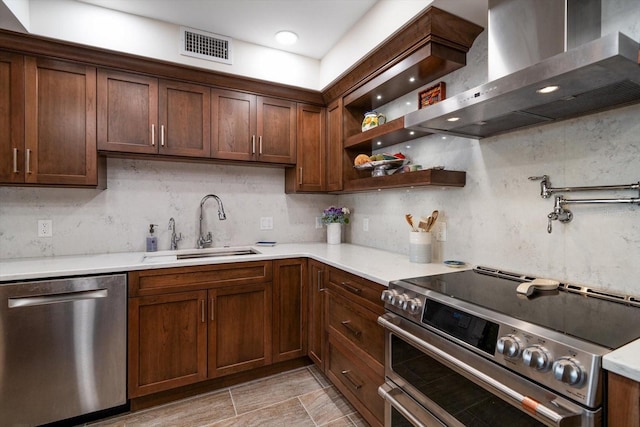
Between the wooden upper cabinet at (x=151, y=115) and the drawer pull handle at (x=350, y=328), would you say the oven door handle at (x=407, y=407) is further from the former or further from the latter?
the wooden upper cabinet at (x=151, y=115)

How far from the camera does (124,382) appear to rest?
6.12ft

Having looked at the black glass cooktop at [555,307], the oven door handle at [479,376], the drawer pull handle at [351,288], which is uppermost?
the black glass cooktop at [555,307]

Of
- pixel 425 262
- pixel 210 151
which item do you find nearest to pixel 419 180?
pixel 425 262

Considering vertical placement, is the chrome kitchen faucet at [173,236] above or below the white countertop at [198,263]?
above

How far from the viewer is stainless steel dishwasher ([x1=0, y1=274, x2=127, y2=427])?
1.64 metres

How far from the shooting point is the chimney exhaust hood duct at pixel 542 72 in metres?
0.92

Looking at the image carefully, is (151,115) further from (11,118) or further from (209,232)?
(209,232)

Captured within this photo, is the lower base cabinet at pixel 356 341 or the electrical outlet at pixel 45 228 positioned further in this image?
the electrical outlet at pixel 45 228

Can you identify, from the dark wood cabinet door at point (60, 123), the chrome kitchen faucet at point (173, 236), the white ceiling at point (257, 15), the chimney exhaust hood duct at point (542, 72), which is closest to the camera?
the chimney exhaust hood duct at point (542, 72)

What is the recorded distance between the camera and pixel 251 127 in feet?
8.48

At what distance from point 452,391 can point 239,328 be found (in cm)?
151

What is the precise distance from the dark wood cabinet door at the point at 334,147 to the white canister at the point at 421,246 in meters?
0.90

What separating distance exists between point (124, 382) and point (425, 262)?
79.7 inches

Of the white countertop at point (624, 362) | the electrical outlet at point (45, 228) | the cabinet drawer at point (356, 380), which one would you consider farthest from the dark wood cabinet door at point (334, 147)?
the electrical outlet at point (45, 228)
